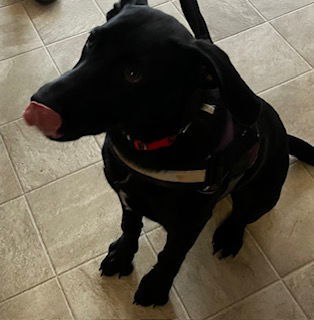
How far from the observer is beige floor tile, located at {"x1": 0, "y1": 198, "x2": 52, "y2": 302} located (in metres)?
1.56

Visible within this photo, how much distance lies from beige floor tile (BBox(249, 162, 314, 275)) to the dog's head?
76 cm

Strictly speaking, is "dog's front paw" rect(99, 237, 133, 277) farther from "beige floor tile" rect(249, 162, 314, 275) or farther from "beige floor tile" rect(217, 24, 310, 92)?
"beige floor tile" rect(217, 24, 310, 92)

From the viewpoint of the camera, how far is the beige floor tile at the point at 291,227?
63.3 inches

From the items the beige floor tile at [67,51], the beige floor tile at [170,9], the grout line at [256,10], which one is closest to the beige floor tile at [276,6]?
the grout line at [256,10]

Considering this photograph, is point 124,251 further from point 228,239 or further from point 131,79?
point 131,79

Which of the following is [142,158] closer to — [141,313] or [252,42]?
[141,313]

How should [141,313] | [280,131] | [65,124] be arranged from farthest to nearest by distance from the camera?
[141,313] < [280,131] < [65,124]

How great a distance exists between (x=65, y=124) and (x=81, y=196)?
0.83m

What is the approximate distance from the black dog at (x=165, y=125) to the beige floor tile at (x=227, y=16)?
86 centimetres

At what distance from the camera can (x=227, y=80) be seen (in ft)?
2.98

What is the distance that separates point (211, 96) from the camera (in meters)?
1.10

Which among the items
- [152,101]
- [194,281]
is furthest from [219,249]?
[152,101]

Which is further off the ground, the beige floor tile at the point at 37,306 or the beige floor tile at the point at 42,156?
the beige floor tile at the point at 42,156

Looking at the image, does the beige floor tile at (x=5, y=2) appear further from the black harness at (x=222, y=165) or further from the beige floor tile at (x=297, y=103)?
the black harness at (x=222, y=165)
